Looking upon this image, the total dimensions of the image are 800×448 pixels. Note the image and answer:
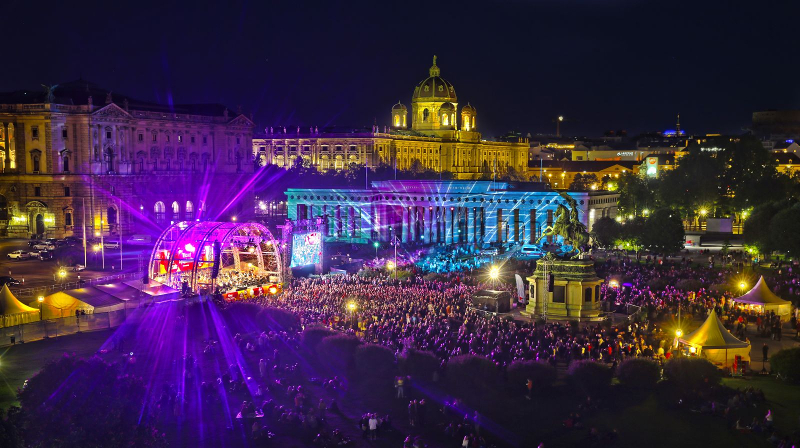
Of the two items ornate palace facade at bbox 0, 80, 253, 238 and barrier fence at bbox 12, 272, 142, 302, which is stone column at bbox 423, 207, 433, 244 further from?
barrier fence at bbox 12, 272, 142, 302

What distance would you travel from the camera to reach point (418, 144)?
422 ft

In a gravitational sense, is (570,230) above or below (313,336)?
above

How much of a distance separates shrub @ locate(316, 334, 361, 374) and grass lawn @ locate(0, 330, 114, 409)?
7991 millimetres

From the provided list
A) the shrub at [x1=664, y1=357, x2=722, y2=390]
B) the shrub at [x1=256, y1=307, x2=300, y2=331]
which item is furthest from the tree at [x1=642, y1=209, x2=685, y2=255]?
the shrub at [x1=664, y1=357, x2=722, y2=390]

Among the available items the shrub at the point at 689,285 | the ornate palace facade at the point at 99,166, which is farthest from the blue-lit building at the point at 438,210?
the shrub at the point at 689,285

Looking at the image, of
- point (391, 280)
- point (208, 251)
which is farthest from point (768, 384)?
point (208, 251)

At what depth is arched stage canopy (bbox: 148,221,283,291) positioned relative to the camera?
132 ft

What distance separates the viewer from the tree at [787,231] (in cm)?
4653

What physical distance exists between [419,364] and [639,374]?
6638 mm

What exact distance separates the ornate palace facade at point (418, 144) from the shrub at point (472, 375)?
82.0m

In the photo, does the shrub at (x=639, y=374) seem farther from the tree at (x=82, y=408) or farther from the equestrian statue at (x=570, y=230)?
the tree at (x=82, y=408)

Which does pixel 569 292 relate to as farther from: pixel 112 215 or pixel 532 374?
pixel 112 215

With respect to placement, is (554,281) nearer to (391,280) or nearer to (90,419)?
(391,280)

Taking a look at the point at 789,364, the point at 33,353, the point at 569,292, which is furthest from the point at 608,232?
the point at 33,353
